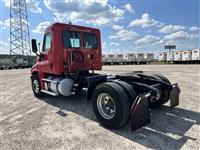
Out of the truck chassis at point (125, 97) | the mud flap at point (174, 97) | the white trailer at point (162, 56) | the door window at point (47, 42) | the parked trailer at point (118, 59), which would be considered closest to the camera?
the truck chassis at point (125, 97)

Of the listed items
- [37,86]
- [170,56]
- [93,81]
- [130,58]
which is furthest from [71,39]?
[130,58]

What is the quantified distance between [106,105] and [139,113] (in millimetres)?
988

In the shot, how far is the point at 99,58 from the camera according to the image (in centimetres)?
746

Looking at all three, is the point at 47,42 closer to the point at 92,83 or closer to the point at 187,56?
the point at 92,83

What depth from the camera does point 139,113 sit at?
3.88 meters

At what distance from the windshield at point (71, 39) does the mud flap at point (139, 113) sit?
3.57 metres

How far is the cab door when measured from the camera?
6.73 metres

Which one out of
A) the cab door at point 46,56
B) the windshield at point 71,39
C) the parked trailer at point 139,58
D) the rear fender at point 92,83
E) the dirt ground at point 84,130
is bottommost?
the dirt ground at point 84,130

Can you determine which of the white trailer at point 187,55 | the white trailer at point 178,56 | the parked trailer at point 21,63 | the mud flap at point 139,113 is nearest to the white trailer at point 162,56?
the white trailer at point 178,56

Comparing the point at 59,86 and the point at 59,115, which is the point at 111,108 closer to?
the point at 59,115

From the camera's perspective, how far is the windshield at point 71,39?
647cm

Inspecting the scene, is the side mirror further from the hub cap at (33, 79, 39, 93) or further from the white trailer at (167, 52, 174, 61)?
the white trailer at (167, 52, 174, 61)

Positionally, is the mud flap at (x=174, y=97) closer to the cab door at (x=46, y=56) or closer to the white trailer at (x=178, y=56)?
the cab door at (x=46, y=56)

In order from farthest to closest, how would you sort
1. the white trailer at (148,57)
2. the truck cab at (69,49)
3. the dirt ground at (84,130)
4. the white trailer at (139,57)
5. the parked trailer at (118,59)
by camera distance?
the white trailer at (148,57) < the parked trailer at (118,59) < the white trailer at (139,57) < the truck cab at (69,49) < the dirt ground at (84,130)
